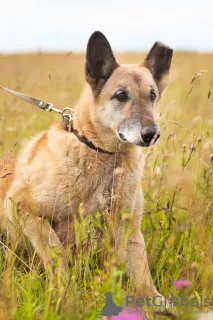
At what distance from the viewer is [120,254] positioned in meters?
2.90

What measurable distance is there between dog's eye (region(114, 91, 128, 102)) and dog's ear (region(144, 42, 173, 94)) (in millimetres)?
522

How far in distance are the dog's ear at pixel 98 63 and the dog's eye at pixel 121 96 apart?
0.57ft

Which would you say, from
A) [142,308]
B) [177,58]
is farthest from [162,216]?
[177,58]

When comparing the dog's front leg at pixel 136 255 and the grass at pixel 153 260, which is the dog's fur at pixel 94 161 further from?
the grass at pixel 153 260

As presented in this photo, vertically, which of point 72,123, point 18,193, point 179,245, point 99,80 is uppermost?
point 99,80

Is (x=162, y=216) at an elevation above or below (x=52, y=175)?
below

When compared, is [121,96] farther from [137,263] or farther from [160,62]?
[137,263]

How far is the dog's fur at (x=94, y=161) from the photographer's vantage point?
335cm

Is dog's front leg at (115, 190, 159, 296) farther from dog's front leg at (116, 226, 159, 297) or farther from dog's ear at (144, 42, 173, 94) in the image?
dog's ear at (144, 42, 173, 94)

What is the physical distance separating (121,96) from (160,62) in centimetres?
62

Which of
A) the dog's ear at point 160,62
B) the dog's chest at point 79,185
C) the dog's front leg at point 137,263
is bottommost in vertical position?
the dog's front leg at point 137,263

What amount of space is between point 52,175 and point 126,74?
1.02 m

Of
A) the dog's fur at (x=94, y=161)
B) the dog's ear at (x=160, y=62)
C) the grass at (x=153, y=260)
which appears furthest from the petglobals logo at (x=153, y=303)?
the dog's ear at (x=160, y=62)

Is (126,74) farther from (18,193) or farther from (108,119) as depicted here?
(18,193)
